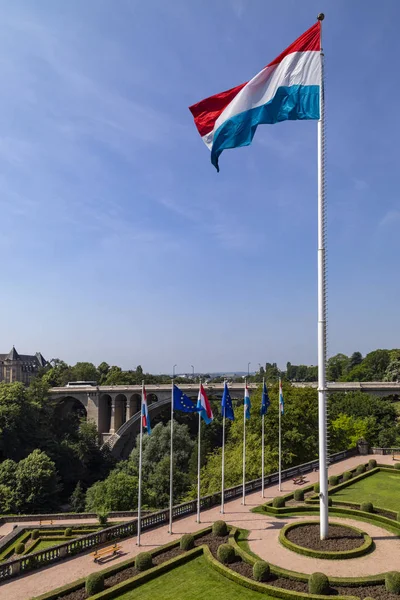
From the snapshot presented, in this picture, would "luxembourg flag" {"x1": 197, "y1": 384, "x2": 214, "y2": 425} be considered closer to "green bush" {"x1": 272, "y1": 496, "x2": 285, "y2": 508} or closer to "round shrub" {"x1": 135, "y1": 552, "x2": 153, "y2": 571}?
"green bush" {"x1": 272, "y1": 496, "x2": 285, "y2": 508}

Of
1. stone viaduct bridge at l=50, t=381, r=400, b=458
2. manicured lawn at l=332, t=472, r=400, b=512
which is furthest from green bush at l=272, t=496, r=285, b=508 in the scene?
stone viaduct bridge at l=50, t=381, r=400, b=458

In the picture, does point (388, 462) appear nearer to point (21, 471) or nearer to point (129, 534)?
point (129, 534)

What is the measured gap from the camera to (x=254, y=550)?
71.4ft

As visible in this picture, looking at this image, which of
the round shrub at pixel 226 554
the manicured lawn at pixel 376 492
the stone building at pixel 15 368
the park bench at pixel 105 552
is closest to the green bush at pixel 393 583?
the round shrub at pixel 226 554

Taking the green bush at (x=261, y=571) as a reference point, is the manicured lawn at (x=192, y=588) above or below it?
below

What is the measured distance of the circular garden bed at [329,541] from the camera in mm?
19797

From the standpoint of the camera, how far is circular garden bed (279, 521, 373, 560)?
19797mm

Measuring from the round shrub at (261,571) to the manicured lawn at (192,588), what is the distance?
634 mm

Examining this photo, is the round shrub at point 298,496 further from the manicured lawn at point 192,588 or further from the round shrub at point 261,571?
the round shrub at point 261,571

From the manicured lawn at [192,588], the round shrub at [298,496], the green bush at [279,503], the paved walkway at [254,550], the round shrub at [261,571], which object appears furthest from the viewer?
the round shrub at [298,496]

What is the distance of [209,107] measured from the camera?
61.1 feet

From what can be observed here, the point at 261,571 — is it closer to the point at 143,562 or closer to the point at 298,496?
the point at 143,562

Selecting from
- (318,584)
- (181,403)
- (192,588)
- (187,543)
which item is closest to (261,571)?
(318,584)

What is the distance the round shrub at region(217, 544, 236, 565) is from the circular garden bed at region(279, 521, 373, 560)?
2.66 metres
